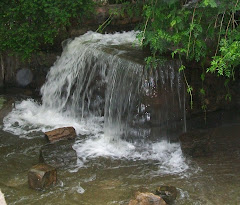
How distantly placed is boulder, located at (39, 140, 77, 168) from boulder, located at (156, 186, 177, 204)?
1614mm

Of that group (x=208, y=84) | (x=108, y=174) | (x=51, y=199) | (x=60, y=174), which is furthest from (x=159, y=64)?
(x=51, y=199)

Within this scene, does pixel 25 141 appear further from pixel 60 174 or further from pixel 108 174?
Answer: pixel 108 174

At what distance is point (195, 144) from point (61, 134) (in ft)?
7.68

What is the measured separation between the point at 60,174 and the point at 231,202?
7.97 ft

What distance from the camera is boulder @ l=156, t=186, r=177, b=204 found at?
4609 mm

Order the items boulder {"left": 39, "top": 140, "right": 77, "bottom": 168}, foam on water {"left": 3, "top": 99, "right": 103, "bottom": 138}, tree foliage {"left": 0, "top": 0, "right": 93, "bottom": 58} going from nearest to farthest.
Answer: boulder {"left": 39, "top": 140, "right": 77, "bottom": 168} → foam on water {"left": 3, "top": 99, "right": 103, "bottom": 138} → tree foliage {"left": 0, "top": 0, "right": 93, "bottom": 58}

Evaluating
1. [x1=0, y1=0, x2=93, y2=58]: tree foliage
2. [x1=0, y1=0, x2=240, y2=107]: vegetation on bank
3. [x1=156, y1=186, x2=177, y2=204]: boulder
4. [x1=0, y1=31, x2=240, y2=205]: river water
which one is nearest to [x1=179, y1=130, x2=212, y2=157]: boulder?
[x1=0, y1=31, x2=240, y2=205]: river water

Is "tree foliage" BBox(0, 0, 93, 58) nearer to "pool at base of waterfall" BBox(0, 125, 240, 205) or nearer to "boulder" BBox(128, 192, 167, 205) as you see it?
"pool at base of waterfall" BBox(0, 125, 240, 205)

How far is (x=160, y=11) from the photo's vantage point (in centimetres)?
530

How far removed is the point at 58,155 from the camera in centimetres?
580

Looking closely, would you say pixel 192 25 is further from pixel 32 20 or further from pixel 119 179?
pixel 32 20

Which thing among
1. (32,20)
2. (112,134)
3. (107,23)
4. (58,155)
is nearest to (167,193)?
(58,155)

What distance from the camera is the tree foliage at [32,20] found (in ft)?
26.2

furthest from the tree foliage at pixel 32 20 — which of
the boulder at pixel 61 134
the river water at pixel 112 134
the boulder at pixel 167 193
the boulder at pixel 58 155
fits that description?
the boulder at pixel 167 193
